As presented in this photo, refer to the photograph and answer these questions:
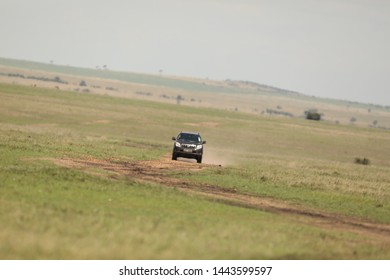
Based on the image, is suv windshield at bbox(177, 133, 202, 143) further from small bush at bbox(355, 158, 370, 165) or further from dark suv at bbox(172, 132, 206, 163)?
small bush at bbox(355, 158, 370, 165)

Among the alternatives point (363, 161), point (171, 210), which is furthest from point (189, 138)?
point (363, 161)

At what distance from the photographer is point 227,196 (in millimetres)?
30391

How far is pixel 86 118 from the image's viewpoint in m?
96.0

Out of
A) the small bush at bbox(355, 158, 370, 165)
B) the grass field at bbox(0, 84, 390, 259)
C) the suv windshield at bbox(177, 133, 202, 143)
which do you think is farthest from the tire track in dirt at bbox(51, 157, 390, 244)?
the small bush at bbox(355, 158, 370, 165)

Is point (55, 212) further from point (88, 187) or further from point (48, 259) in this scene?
point (88, 187)

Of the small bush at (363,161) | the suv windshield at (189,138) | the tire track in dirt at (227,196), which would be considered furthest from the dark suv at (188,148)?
the small bush at (363,161)

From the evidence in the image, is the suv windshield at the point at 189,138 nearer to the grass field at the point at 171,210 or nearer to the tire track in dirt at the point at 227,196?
the grass field at the point at 171,210

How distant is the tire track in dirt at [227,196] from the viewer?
25766 millimetres

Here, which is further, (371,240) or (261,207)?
(261,207)

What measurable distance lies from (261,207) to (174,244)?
1064 cm

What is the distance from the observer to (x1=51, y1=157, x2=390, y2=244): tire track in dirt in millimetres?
25766

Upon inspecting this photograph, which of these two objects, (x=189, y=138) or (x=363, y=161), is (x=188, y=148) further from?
(x=363, y=161)

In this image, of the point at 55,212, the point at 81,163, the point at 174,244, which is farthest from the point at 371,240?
the point at 81,163

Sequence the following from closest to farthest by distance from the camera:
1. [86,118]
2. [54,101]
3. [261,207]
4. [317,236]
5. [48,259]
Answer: [48,259] → [317,236] → [261,207] → [86,118] → [54,101]
